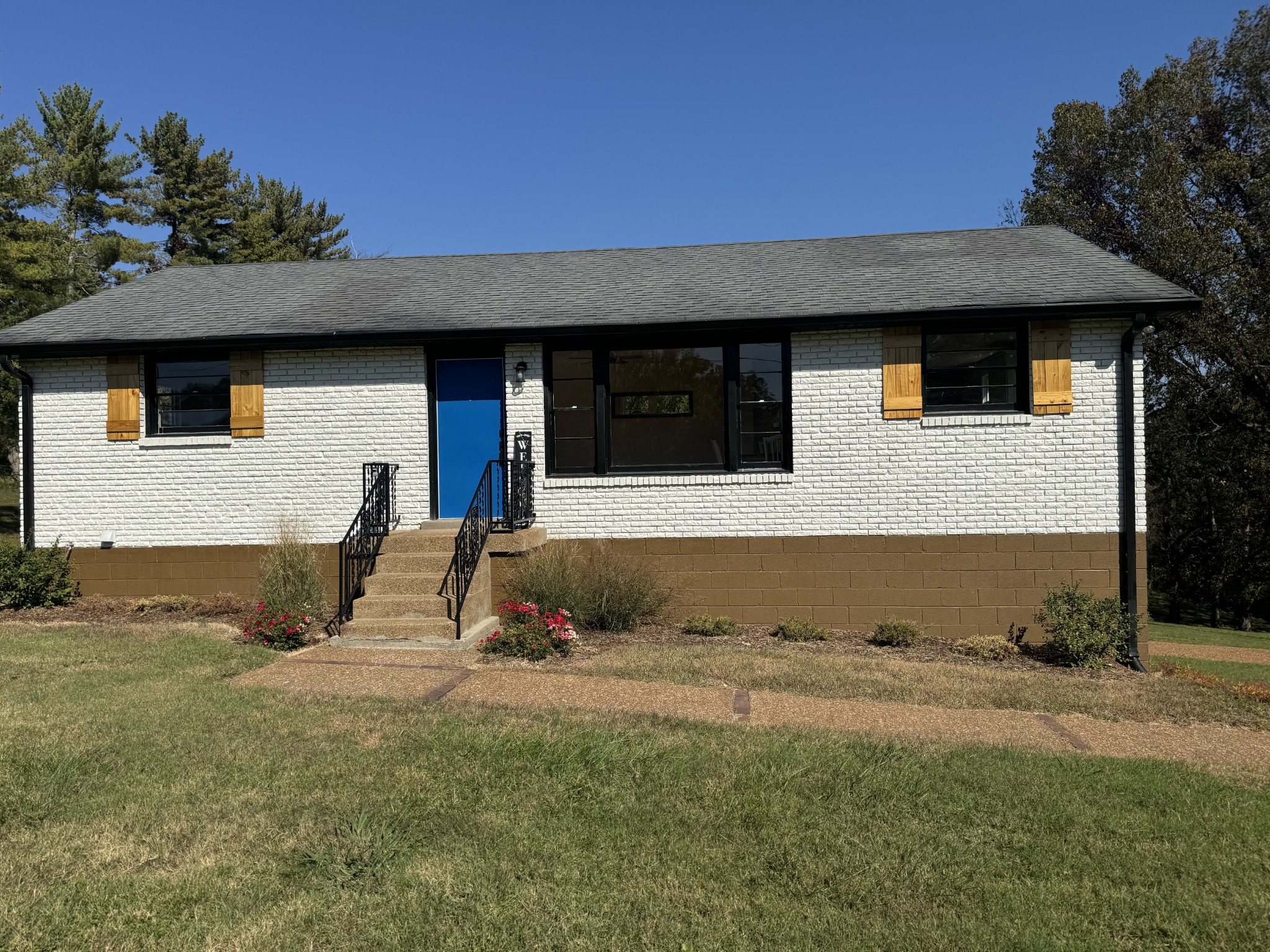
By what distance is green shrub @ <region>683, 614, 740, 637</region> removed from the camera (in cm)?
956

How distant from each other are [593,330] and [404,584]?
3554mm

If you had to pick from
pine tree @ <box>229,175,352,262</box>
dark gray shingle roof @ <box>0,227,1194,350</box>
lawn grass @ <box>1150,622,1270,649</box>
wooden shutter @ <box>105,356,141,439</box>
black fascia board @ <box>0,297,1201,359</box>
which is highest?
pine tree @ <box>229,175,352,262</box>

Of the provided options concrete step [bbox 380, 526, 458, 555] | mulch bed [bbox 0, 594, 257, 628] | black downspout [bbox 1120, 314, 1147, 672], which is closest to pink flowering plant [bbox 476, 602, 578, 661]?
concrete step [bbox 380, 526, 458, 555]

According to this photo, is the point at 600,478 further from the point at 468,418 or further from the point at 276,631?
the point at 276,631

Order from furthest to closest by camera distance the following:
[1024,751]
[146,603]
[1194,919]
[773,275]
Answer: [773,275]
[146,603]
[1024,751]
[1194,919]

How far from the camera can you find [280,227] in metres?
35.7

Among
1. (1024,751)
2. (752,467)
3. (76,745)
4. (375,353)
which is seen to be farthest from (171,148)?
(1024,751)

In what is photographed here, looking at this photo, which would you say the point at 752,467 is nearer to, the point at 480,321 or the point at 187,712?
the point at 480,321

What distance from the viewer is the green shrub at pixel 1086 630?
8766mm

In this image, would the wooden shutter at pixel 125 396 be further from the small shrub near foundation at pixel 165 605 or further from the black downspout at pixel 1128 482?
the black downspout at pixel 1128 482

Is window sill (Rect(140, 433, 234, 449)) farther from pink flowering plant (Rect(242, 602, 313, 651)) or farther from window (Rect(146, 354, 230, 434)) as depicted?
pink flowering plant (Rect(242, 602, 313, 651))

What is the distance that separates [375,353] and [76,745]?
20.8ft

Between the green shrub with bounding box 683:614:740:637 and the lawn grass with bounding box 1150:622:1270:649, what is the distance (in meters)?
10.6

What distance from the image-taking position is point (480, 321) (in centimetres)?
1041
